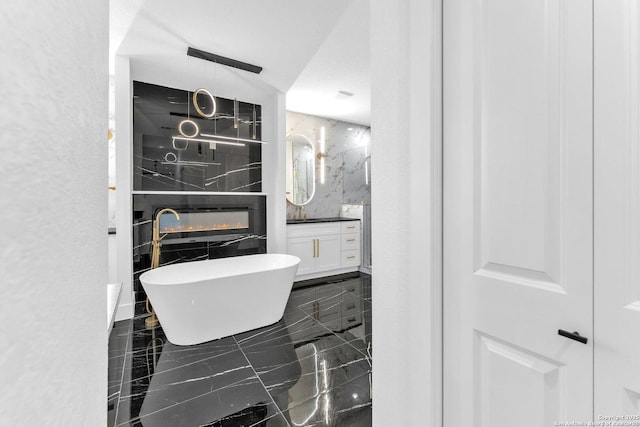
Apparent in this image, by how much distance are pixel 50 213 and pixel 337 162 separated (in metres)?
5.10

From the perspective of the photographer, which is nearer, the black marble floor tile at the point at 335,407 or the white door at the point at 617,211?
the white door at the point at 617,211

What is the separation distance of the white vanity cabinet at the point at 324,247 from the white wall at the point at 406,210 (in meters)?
3.00

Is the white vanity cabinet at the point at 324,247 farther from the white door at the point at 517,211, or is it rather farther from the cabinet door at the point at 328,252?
the white door at the point at 517,211

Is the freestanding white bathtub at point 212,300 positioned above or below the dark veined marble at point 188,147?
below

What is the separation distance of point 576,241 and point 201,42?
2.85m

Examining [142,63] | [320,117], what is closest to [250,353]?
[142,63]

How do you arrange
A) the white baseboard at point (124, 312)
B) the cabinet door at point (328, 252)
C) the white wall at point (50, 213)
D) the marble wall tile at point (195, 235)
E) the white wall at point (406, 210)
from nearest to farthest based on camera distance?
the white wall at point (50, 213), the white wall at point (406, 210), the white baseboard at point (124, 312), the marble wall tile at point (195, 235), the cabinet door at point (328, 252)

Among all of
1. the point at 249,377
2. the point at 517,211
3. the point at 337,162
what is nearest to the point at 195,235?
the point at 249,377

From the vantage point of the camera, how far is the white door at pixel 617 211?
667 millimetres

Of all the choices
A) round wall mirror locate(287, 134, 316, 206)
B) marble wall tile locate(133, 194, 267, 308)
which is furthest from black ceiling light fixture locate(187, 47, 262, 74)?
round wall mirror locate(287, 134, 316, 206)

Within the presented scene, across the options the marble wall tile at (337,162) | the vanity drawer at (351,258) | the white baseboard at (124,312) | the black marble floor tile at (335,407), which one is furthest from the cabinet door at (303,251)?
the black marble floor tile at (335,407)

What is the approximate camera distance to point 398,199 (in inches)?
41.8

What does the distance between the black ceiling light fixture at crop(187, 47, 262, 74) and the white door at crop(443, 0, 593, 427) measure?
7.75 feet

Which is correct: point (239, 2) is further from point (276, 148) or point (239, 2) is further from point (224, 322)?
point (224, 322)
